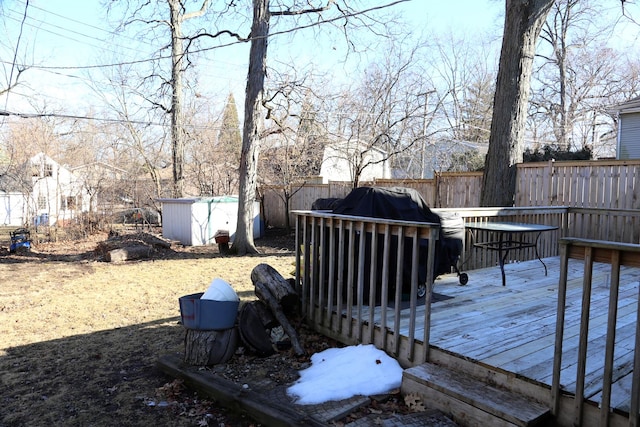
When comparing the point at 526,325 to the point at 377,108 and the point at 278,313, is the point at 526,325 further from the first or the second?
the point at 377,108

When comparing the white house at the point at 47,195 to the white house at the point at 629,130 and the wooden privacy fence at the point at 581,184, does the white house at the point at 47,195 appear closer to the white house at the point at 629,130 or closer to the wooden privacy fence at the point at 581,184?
the wooden privacy fence at the point at 581,184

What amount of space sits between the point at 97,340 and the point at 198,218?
782 cm

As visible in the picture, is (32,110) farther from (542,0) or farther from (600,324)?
(600,324)

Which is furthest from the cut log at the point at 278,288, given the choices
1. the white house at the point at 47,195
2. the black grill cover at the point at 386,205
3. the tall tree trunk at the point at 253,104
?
the white house at the point at 47,195

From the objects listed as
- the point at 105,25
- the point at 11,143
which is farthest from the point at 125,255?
the point at 11,143

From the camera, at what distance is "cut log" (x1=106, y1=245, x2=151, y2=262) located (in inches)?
377

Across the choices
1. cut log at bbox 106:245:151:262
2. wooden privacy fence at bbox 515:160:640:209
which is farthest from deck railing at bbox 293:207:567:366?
cut log at bbox 106:245:151:262

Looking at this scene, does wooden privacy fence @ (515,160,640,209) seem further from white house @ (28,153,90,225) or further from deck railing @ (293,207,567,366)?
white house @ (28,153,90,225)

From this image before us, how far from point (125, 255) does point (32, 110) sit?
9260 millimetres

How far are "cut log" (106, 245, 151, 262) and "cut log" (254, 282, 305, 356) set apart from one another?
21.3 feet

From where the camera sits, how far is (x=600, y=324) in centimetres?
333

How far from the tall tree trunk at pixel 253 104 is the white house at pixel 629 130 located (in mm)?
9682

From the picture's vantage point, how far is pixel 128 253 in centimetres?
979

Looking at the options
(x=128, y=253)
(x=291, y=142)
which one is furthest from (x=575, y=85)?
(x=128, y=253)
